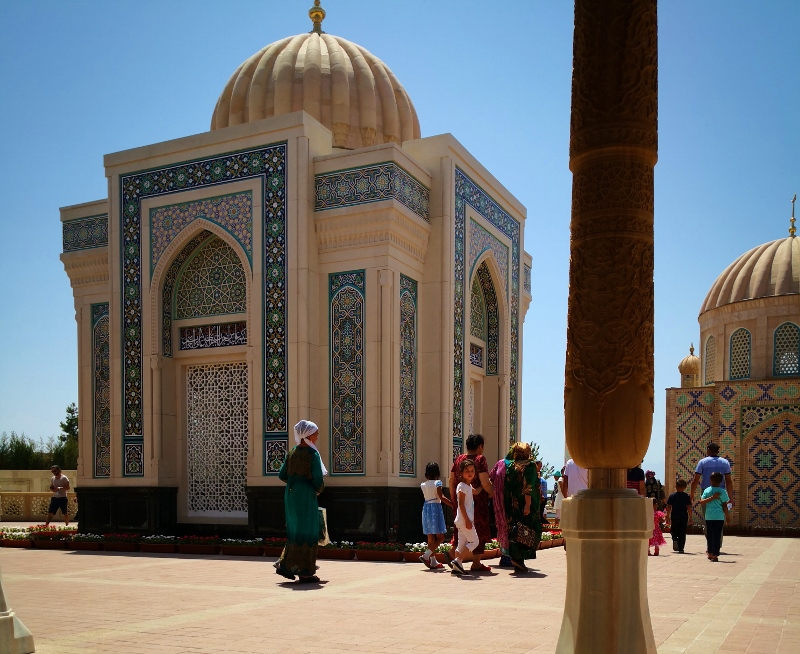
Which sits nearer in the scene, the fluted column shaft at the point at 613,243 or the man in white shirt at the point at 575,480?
the fluted column shaft at the point at 613,243

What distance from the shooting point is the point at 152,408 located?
13336 mm

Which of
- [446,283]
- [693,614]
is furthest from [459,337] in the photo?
[693,614]

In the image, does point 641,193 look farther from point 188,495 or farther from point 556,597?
point 188,495

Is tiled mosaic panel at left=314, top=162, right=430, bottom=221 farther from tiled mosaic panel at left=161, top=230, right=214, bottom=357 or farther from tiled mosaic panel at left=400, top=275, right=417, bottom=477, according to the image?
tiled mosaic panel at left=161, top=230, right=214, bottom=357

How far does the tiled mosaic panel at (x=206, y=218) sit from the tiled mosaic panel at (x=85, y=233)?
5.28ft

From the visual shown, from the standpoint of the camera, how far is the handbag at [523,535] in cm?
912

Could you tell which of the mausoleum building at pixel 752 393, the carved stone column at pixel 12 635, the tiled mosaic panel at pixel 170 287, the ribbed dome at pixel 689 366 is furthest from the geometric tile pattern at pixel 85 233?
the ribbed dome at pixel 689 366

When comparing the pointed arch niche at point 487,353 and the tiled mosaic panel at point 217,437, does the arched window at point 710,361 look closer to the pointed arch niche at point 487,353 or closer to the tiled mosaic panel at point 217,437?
the pointed arch niche at point 487,353

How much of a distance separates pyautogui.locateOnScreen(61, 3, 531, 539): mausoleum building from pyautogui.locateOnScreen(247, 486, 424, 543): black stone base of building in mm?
27

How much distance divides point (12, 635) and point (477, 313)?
11.8 m

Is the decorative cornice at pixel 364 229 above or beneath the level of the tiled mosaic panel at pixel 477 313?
above

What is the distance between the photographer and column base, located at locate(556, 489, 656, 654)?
12.4ft

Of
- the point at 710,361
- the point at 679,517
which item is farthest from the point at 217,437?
the point at 710,361

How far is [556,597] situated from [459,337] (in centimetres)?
694
